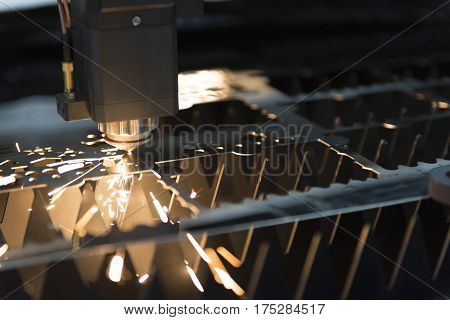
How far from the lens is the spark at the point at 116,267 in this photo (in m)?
0.75

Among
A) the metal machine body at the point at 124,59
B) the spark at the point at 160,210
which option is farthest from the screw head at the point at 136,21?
the spark at the point at 160,210

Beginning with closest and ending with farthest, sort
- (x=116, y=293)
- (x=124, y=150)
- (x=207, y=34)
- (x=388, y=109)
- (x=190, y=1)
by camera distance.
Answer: (x=116, y=293)
(x=190, y=1)
(x=124, y=150)
(x=388, y=109)
(x=207, y=34)

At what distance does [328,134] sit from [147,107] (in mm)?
320

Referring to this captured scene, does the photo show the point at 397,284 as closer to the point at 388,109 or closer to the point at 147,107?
the point at 147,107

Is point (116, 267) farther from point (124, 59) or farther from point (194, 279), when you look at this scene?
point (124, 59)

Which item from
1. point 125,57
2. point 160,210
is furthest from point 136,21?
point 160,210

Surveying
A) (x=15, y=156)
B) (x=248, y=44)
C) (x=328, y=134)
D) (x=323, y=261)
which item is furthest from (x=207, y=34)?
(x=323, y=261)

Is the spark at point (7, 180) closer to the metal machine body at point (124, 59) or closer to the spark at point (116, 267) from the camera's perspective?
the metal machine body at point (124, 59)

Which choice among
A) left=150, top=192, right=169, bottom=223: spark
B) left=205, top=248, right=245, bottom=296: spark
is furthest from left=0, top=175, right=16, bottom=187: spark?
left=205, top=248, right=245, bottom=296: spark

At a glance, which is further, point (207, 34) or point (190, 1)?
point (207, 34)

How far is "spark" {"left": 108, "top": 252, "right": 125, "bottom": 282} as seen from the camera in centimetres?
75

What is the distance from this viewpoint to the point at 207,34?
1.44m

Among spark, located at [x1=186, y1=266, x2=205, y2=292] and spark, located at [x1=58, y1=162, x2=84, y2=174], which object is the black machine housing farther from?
spark, located at [x1=186, y1=266, x2=205, y2=292]

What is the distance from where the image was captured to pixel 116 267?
77 centimetres
